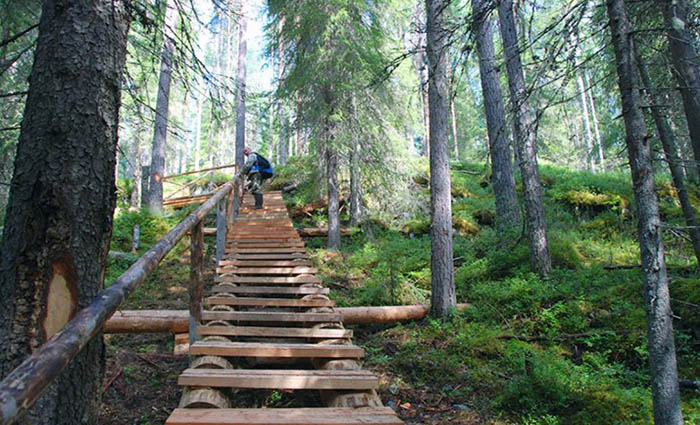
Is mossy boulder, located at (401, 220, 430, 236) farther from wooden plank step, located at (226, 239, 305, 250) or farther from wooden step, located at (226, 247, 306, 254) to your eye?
wooden step, located at (226, 247, 306, 254)

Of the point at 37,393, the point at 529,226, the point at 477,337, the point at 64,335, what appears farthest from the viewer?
the point at 529,226

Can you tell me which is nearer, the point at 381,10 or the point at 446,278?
the point at 446,278

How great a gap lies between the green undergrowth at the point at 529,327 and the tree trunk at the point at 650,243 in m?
0.26

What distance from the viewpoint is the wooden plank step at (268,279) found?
213 inches

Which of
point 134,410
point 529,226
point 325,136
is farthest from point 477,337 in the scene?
point 325,136

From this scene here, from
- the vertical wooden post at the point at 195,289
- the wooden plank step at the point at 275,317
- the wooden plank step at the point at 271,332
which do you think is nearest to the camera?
the wooden plank step at the point at 271,332

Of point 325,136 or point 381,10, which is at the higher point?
point 381,10

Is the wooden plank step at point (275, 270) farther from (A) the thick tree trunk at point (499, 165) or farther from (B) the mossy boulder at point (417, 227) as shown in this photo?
(B) the mossy boulder at point (417, 227)

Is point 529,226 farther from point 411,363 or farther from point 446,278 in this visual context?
point 411,363

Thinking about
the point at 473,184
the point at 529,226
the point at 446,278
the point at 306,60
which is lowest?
the point at 446,278

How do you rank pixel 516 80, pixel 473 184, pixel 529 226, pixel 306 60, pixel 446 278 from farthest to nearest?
pixel 473 184 → pixel 306 60 → pixel 516 80 → pixel 529 226 → pixel 446 278

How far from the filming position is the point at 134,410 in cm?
405

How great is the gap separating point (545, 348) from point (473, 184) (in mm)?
11291

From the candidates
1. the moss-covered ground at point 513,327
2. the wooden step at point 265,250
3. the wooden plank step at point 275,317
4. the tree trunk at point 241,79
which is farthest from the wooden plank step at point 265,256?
the tree trunk at point 241,79
